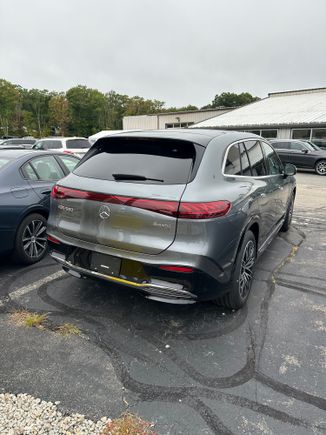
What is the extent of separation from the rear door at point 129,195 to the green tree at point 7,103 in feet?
224

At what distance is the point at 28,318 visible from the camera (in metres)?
3.01

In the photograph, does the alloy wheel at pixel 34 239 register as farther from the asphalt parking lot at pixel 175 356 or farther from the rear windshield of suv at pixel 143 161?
the rear windshield of suv at pixel 143 161

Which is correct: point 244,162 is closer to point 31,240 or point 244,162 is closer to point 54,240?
point 54,240

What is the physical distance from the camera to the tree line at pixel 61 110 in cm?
6400

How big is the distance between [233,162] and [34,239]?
106 inches

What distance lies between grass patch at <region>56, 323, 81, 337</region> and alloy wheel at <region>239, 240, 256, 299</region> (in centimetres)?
157

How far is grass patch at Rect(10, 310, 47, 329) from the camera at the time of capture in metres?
2.94

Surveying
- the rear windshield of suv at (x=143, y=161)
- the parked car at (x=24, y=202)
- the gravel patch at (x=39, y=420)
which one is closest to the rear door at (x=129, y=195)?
the rear windshield of suv at (x=143, y=161)

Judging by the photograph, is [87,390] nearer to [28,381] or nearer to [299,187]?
[28,381]

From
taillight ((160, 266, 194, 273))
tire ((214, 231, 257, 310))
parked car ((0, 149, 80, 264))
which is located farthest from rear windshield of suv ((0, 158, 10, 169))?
tire ((214, 231, 257, 310))

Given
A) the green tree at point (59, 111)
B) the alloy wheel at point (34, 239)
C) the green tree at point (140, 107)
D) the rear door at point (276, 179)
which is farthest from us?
the green tree at point (140, 107)

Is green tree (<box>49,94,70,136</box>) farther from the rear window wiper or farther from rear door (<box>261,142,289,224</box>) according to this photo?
the rear window wiper

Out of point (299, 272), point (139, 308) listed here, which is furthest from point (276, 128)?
point (139, 308)

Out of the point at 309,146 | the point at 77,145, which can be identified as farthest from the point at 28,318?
the point at 309,146
